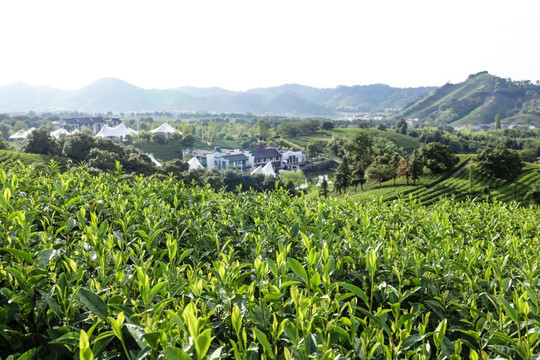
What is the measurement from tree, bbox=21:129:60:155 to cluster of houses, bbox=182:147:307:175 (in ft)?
84.9

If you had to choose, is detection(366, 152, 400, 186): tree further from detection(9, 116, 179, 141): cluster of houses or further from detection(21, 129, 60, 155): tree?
detection(9, 116, 179, 141): cluster of houses

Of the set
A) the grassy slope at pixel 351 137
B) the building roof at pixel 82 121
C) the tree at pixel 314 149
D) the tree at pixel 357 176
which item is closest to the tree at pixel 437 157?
the tree at pixel 357 176

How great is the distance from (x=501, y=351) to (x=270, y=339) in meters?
0.90

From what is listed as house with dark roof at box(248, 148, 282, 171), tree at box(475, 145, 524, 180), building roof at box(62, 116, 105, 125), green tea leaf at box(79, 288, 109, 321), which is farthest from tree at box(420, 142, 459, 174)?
building roof at box(62, 116, 105, 125)

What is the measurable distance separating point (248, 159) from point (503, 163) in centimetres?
3950

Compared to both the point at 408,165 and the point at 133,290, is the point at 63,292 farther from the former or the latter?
the point at 408,165

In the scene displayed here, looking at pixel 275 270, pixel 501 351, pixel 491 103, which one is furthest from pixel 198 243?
pixel 491 103

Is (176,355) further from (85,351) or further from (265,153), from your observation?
(265,153)

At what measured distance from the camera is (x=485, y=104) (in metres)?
169

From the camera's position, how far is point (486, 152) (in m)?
36.7

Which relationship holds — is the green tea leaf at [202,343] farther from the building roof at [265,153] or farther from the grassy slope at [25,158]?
the building roof at [265,153]

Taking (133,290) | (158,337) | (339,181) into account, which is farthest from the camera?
(339,181)

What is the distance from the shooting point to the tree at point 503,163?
35.6 meters

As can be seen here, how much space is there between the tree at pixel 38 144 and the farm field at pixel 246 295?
3612 cm
